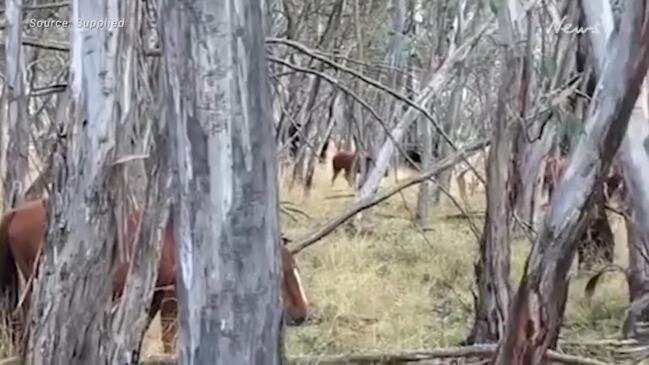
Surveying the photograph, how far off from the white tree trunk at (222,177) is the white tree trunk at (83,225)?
4.69ft

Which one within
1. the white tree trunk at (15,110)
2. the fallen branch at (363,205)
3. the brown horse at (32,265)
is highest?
the white tree trunk at (15,110)

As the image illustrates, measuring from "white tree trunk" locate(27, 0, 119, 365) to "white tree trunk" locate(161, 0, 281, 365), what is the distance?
56.3 inches

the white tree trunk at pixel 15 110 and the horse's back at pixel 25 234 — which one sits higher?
the white tree trunk at pixel 15 110

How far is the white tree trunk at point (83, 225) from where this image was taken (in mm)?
3357

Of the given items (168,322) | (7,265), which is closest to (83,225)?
(168,322)

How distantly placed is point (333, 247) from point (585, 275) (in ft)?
6.52

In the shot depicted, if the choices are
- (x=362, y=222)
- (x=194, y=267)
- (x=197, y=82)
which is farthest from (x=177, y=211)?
(x=362, y=222)

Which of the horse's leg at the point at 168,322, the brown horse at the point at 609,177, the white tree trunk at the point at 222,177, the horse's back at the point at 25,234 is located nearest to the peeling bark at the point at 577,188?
the white tree trunk at the point at 222,177

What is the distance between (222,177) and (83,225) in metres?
1.56

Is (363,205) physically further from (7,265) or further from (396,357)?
(7,265)

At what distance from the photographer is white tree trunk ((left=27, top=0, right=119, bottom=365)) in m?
3.36

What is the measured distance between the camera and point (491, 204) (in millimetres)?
4594

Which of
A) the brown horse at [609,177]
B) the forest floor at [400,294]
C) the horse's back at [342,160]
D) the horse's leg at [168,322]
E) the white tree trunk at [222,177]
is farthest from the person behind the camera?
the horse's back at [342,160]

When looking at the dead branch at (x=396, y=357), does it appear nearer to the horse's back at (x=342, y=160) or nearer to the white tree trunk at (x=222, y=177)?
the white tree trunk at (x=222, y=177)
